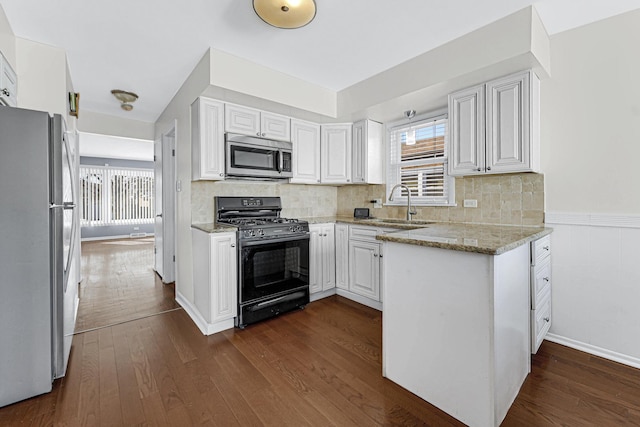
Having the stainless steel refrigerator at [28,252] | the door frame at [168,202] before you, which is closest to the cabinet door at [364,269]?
the door frame at [168,202]

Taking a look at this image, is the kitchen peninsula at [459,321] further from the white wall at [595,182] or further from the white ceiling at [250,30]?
the white ceiling at [250,30]

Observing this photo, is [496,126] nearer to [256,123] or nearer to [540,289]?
[540,289]

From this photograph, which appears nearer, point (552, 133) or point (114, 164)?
point (552, 133)

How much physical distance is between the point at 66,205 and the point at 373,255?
2526mm

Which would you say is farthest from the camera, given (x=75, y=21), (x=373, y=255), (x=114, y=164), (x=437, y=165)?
(x=114, y=164)

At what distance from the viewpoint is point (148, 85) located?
3.14 meters

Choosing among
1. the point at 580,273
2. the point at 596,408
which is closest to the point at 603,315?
the point at 580,273

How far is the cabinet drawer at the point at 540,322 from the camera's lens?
198cm

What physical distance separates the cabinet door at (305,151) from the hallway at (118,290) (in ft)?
6.73

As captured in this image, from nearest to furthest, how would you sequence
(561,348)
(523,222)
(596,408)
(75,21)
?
(596,408), (75,21), (561,348), (523,222)

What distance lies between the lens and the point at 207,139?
2.68 metres

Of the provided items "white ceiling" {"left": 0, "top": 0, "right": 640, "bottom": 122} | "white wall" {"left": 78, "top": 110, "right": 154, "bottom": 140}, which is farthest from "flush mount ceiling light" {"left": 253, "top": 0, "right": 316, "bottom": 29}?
"white wall" {"left": 78, "top": 110, "right": 154, "bottom": 140}

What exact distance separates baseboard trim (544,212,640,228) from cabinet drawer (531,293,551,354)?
0.61m

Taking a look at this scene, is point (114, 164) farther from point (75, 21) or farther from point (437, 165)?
point (437, 165)
